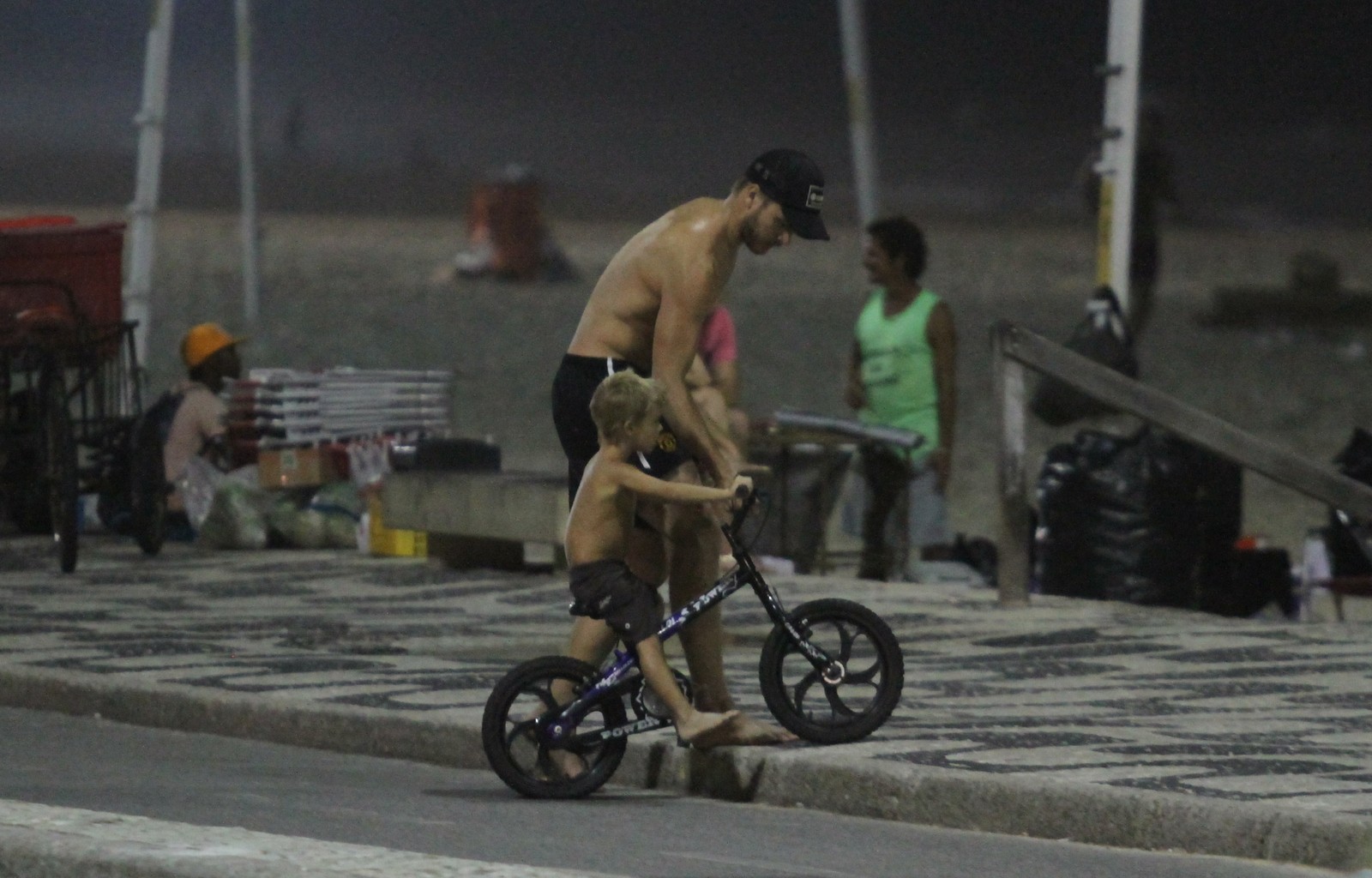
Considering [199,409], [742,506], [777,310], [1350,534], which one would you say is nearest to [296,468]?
[199,409]

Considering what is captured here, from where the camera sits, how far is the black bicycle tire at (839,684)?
26.6 ft

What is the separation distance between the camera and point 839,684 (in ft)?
26.7

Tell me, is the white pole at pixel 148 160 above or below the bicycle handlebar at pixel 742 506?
above

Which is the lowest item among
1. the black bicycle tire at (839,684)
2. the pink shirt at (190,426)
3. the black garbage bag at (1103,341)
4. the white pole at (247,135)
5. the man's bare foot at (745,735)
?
the man's bare foot at (745,735)

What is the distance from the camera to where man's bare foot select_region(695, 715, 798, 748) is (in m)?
7.92

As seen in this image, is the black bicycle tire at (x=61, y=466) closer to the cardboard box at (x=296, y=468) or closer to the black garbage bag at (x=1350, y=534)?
the cardboard box at (x=296, y=468)

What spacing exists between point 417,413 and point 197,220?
28009mm

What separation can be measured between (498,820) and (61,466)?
6.12 metres

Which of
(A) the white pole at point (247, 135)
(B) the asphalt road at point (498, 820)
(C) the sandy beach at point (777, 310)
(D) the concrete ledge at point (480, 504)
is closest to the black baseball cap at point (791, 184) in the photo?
(B) the asphalt road at point (498, 820)

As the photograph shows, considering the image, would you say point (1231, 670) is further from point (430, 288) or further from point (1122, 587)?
point (430, 288)

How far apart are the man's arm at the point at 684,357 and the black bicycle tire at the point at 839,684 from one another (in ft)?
1.55

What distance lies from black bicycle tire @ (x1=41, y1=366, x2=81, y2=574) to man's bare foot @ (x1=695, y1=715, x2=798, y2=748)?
5.66 meters

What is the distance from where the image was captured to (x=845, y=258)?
49719 millimetres

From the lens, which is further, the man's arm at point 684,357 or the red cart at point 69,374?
the red cart at point 69,374
